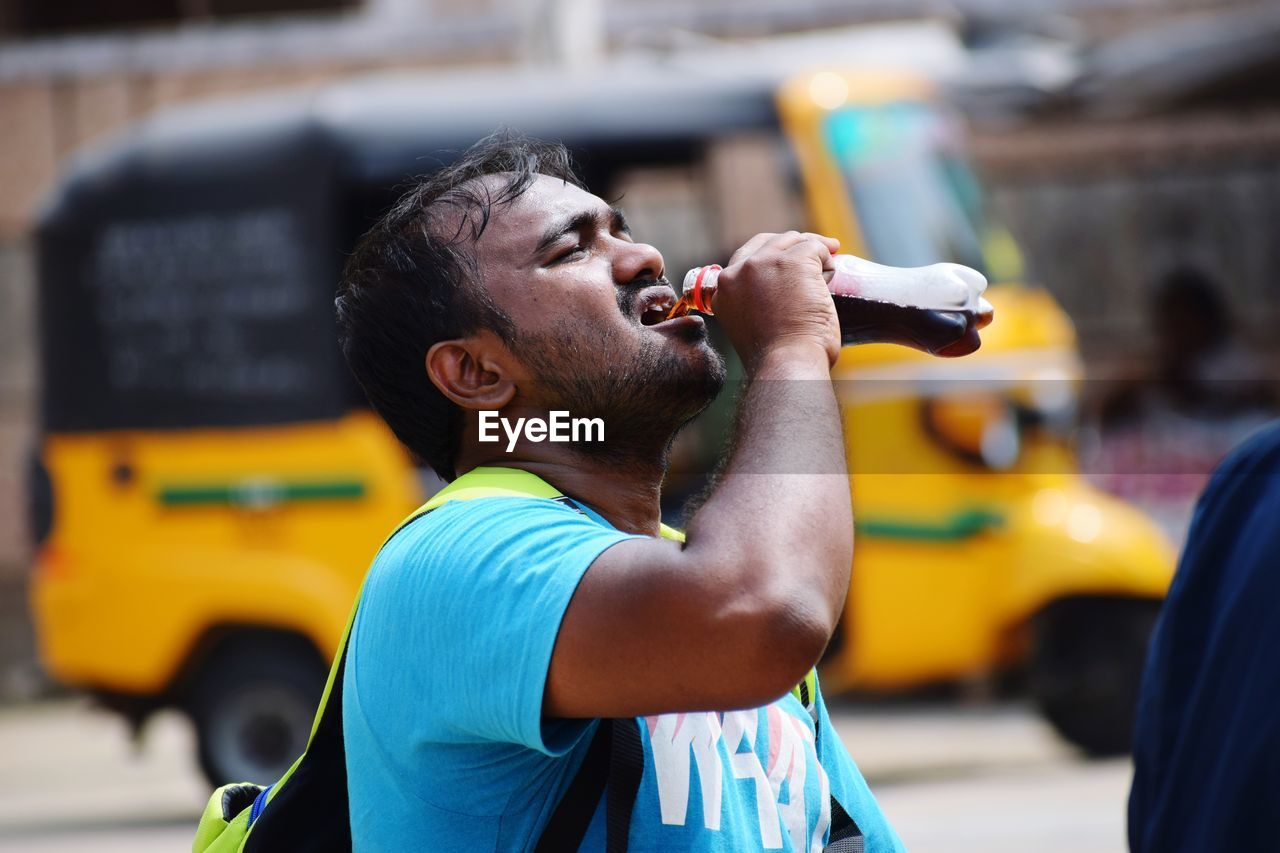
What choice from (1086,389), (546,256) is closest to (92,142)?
(1086,389)

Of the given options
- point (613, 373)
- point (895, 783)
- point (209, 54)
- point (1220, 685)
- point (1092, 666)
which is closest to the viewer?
point (613, 373)

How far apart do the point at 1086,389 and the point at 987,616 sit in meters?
4.31

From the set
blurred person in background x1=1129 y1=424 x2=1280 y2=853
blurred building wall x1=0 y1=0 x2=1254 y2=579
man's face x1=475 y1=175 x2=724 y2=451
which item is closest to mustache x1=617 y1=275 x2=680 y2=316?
man's face x1=475 y1=175 x2=724 y2=451

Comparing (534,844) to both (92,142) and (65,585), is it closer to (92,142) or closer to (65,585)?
(65,585)

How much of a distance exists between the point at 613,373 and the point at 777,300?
22 centimetres

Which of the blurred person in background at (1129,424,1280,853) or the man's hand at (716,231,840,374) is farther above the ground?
the man's hand at (716,231,840,374)

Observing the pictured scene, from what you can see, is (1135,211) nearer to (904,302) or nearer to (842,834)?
(904,302)

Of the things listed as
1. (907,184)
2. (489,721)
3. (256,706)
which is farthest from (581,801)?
(907,184)

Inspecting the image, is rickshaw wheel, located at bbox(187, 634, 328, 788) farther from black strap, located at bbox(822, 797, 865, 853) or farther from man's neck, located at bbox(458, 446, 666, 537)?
black strap, located at bbox(822, 797, 865, 853)

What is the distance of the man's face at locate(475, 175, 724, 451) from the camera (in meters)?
1.93

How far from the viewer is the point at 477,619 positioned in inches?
63.9

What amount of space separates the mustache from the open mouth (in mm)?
12

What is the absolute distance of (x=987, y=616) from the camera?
6.68m

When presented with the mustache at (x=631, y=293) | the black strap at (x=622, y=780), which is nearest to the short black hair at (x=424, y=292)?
the mustache at (x=631, y=293)
